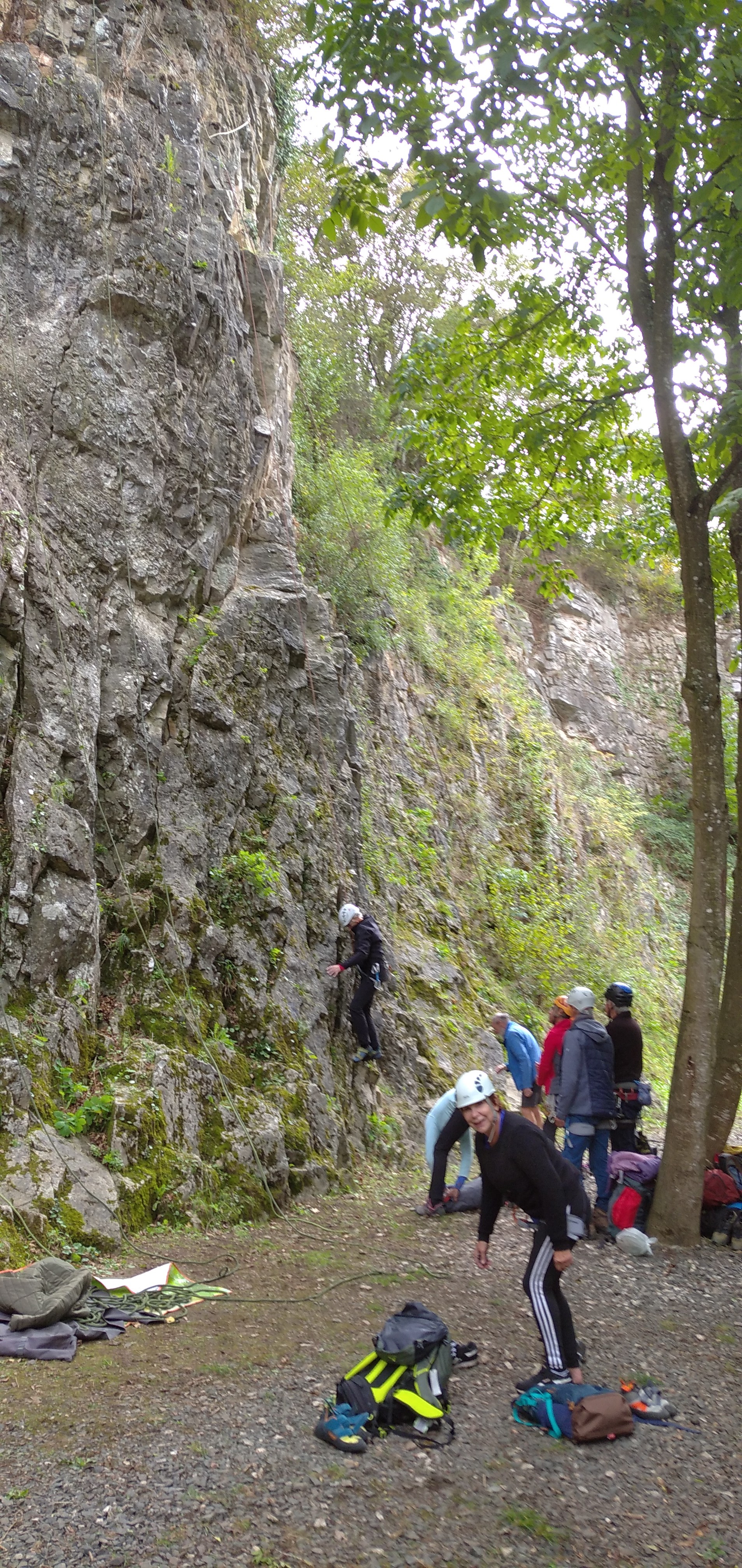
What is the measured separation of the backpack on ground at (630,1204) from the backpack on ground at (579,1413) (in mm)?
3082

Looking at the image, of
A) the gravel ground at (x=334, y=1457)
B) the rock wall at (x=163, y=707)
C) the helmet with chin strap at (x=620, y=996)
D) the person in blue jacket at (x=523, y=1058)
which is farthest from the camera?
the person in blue jacket at (x=523, y=1058)

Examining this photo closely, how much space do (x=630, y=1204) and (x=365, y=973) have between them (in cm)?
373

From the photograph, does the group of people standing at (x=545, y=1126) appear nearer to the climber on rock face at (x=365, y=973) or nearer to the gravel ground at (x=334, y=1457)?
the climber on rock face at (x=365, y=973)

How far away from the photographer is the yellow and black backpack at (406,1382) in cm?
437

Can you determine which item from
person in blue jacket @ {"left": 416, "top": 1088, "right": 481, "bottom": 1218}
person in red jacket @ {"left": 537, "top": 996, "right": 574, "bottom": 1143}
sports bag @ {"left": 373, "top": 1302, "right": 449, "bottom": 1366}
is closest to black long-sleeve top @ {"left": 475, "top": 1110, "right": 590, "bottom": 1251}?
sports bag @ {"left": 373, "top": 1302, "right": 449, "bottom": 1366}

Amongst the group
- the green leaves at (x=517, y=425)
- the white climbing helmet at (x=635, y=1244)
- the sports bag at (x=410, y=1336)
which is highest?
the green leaves at (x=517, y=425)

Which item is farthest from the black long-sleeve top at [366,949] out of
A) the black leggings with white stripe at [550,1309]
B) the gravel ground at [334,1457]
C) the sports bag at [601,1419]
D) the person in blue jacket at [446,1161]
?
the sports bag at [601,1419]

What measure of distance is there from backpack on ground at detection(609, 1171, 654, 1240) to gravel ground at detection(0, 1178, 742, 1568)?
1187 millimetres

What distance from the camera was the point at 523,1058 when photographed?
929 centimetres

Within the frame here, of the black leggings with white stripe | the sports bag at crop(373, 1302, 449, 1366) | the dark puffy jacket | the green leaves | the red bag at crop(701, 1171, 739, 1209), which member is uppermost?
the green leaves

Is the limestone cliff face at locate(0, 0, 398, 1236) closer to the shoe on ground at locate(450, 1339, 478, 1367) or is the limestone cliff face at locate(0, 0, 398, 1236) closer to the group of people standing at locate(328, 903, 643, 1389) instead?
the group of people standing at locate(328, 903, 643, 1389)

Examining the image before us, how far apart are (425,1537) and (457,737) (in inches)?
638

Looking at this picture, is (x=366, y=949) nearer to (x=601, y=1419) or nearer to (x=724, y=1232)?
(x=724, y=1232)

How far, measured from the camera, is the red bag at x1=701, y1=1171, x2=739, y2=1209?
761cm
